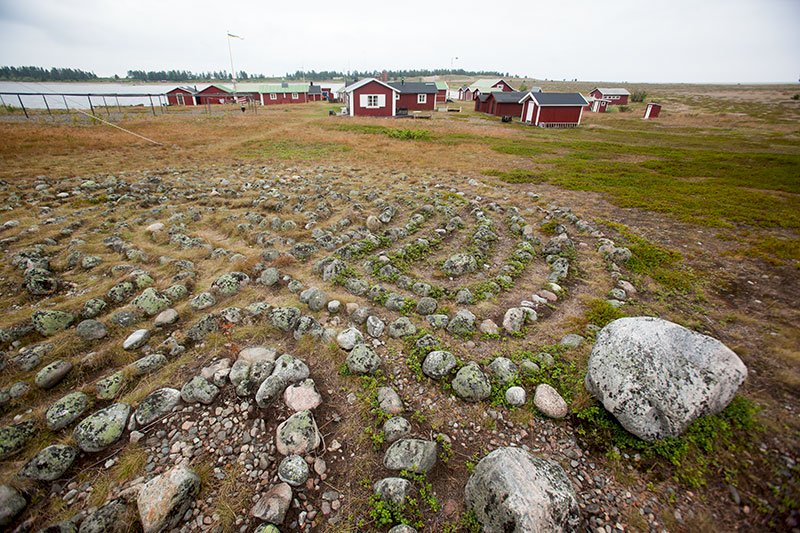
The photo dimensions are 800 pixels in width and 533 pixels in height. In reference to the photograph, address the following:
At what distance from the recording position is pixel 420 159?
18.2 metres

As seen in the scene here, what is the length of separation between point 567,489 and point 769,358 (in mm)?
3946

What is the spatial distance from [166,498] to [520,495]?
2990mm

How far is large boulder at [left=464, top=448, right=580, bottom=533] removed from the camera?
263 cm

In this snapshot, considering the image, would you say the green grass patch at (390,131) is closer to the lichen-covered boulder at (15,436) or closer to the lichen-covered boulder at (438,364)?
the lichen-covered boulder at (438,364)

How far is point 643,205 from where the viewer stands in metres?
11.3

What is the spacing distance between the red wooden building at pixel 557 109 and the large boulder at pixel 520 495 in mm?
38831

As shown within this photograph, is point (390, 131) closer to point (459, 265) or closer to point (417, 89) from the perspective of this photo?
point (459, 265)

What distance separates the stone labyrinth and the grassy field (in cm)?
23

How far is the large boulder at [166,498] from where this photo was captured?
2.74 metres

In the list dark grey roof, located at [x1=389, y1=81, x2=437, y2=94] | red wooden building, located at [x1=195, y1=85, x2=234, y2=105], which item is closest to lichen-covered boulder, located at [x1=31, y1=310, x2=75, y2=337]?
dark grey roof, located at [x1=389, y1=81, x2=437, y2=94]

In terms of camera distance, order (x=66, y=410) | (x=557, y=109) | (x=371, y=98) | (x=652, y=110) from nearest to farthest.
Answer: (x=66, y=410) → (x=557, y=109) → (x=371, y=98) → (x=652, y=110)

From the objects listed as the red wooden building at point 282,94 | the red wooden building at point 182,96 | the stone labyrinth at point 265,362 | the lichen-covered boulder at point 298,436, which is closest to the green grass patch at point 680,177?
the stone labyrinth at point 265,362

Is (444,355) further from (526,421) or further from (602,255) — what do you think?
(602,255)

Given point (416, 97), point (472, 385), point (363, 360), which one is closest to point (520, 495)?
point (472, 385)
